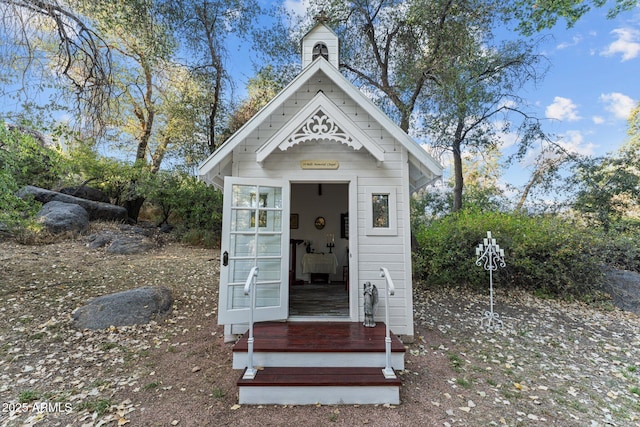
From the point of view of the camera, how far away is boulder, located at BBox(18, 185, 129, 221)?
10305 mm

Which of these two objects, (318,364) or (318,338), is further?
(318,338)

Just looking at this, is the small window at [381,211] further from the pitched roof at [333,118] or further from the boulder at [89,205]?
the boulder at [89,205]

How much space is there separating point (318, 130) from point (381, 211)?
160 centimetres

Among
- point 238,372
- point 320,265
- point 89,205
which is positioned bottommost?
point 238,372

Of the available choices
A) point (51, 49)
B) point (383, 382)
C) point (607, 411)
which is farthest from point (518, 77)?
point (51, 49)

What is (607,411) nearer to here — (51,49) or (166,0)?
(51,49)

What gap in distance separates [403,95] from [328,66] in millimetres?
4958

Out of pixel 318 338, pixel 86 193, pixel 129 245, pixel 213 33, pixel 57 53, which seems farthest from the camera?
pixel 86 193

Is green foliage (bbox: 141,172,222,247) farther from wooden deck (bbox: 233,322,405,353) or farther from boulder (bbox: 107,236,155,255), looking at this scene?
wooden deck (bbox: 233,322,405,353)

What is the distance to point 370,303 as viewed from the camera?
4230mm

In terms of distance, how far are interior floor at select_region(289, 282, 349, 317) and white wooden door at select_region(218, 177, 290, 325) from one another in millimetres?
705

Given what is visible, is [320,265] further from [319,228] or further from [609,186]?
[609,186]

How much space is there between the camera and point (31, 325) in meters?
4.59

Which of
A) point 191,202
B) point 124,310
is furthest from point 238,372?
point 191,202
